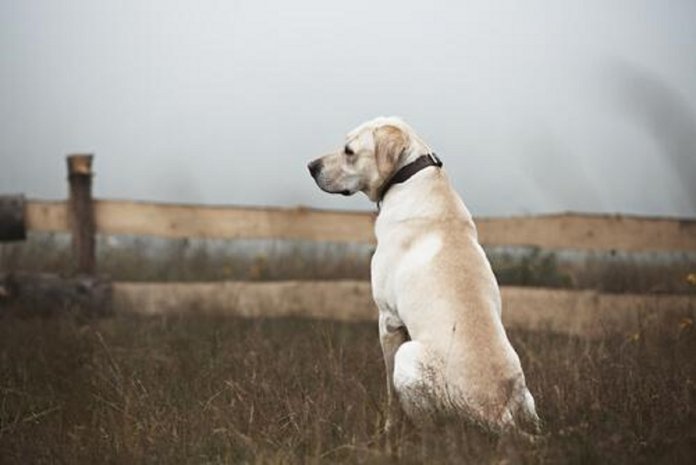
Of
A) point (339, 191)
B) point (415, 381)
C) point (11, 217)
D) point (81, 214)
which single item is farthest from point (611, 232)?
point (11, 217)

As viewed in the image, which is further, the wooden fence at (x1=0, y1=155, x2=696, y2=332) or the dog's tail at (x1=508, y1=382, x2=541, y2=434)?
the wooden fence at (x1=0, y1=155, x2=696, y2=332)

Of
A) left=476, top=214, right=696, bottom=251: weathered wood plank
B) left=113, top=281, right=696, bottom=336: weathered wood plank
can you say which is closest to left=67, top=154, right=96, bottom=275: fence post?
left=113, top=281, right=696, bottom=336: weathered wood plank

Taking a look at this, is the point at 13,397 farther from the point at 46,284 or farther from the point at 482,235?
the point at 482,235

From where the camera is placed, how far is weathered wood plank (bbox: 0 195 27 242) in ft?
28.7

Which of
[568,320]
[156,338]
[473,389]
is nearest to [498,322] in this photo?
[473,389]

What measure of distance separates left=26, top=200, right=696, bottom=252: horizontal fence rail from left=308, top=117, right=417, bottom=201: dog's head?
439 centimetres

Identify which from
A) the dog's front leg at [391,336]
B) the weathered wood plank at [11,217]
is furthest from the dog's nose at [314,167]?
the weathered wood plank at [11,217]

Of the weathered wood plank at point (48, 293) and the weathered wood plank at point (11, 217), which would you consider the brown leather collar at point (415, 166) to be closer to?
the weathered wood plank at point (48, 293)

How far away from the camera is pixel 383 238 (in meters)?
4.48

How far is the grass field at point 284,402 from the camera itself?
11.8 feet

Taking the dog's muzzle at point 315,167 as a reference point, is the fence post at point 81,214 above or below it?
below

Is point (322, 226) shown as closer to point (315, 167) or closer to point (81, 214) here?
point (81, 214)

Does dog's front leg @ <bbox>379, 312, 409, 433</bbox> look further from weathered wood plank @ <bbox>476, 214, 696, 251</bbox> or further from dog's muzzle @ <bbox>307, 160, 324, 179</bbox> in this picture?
weathered wood plank @ <bbox>476, 214, 696, 251</bbox>

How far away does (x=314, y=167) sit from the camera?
4.76 m
